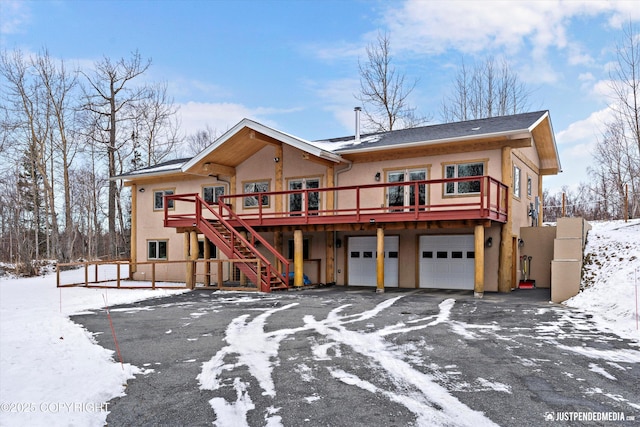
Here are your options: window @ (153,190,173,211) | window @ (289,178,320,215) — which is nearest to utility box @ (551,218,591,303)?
window @ (289,178,320,215)

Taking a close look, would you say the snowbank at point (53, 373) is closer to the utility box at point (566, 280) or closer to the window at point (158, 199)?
the utility box at point (566, 280)

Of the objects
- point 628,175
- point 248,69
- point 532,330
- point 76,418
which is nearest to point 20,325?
point 76,418

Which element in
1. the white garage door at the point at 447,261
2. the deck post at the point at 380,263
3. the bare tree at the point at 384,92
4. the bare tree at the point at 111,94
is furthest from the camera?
the bare tree at the point at 384,92

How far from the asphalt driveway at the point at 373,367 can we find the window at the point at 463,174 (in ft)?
15.9

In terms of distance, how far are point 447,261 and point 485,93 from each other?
21922 mm

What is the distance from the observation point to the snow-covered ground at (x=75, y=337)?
15.4 feet

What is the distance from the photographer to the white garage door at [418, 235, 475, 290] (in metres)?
14.9

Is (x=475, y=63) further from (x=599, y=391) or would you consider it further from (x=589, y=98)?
(x=599, y=391)

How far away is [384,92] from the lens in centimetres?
3148

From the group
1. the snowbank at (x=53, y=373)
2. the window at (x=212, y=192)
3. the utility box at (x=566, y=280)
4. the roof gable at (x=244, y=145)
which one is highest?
the roof gable at (x=244, y=145)

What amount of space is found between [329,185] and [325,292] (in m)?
4.24

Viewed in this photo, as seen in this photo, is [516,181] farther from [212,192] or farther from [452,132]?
[212,192]

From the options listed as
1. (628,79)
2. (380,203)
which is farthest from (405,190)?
(628,79)

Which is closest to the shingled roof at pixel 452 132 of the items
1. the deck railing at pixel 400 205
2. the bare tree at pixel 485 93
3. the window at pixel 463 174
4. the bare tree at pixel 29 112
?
the window at pixel 463 174
